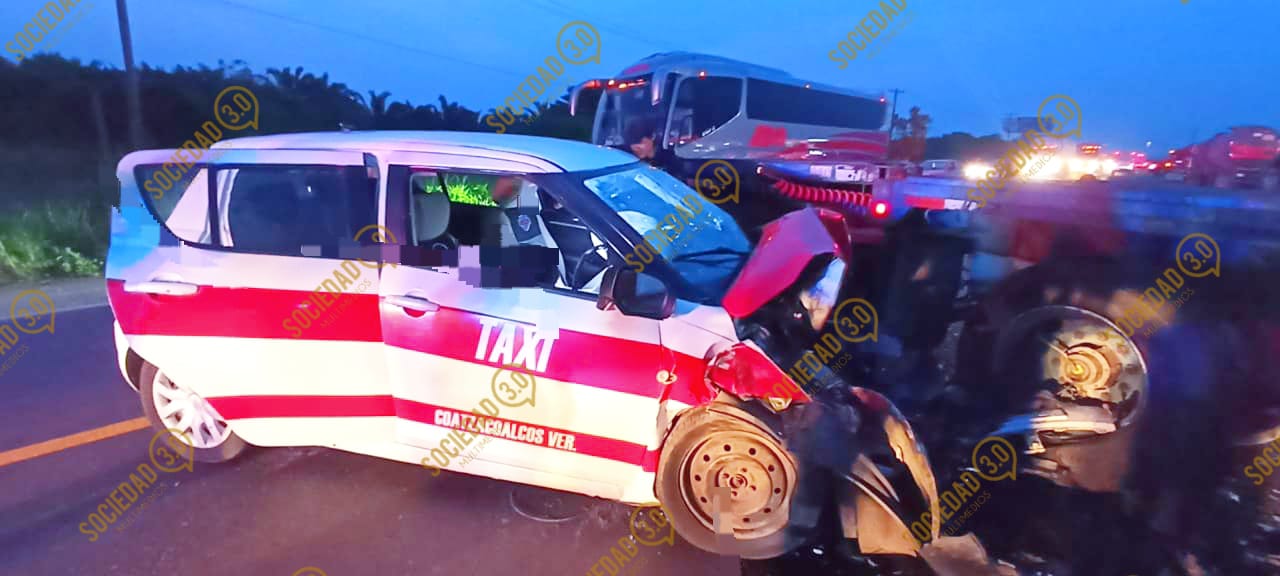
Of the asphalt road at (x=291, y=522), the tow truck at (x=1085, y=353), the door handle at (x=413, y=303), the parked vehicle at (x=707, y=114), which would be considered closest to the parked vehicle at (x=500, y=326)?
the door handle at (x=413, y=303)

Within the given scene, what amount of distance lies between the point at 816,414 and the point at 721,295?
617 millimetres

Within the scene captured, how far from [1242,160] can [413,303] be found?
926 inches

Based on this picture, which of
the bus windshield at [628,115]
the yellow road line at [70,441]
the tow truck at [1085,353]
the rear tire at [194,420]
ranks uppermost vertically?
the bus windshield at [628,115]

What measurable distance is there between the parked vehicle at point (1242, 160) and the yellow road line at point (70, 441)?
22843mm

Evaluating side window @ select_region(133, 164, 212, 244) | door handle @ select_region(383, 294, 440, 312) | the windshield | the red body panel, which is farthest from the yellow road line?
the red body panel

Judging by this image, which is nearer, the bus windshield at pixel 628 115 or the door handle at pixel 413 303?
the door handle at pixel 413 303

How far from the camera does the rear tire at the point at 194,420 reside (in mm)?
3561

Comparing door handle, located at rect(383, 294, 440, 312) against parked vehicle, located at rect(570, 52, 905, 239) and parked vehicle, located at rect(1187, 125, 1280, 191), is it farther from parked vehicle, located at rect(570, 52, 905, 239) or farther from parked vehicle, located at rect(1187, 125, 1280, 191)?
parked vehicle, located at rect(1187, 125, 1280, 191)

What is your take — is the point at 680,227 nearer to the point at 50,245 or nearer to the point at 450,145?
the point at 450,145

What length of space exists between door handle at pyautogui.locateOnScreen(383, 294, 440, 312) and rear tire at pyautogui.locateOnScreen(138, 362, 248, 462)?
1.35 meters

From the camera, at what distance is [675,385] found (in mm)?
2732

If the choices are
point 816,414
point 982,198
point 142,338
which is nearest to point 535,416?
point 816,414

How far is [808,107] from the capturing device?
14.7 meters

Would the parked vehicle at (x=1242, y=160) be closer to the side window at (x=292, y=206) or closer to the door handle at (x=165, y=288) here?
the side window at (x=292, y=206)
